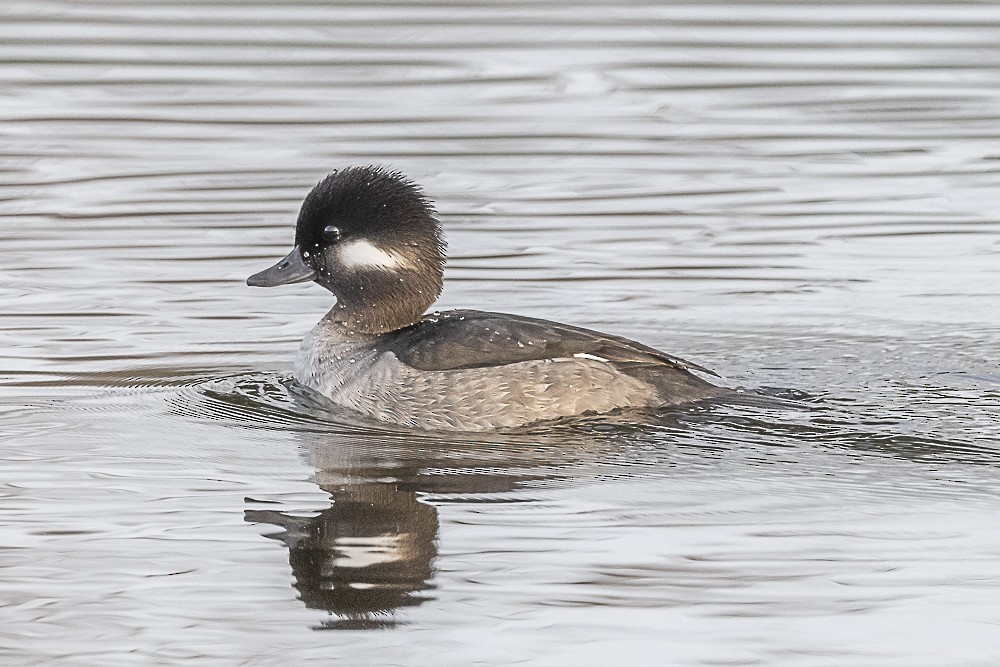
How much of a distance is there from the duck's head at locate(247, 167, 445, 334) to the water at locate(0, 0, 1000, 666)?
1.85 ft

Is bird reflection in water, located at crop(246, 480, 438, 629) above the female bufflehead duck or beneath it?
beneath

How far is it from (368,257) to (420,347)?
629 millimetres

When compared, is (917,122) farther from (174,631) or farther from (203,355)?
(174,631)

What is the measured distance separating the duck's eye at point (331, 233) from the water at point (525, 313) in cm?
81

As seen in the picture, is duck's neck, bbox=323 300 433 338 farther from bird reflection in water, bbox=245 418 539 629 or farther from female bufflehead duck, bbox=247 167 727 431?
bird reflection in water, bbox=245 418 539 629

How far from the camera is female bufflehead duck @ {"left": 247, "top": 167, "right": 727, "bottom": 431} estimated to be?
29.3 feet

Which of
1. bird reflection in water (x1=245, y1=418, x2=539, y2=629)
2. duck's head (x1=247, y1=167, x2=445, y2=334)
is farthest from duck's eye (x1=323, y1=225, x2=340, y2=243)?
bird reflection in water (x1=245, y1=418, x2=539, y2=629)

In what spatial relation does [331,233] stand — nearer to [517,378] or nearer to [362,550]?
[517,378]

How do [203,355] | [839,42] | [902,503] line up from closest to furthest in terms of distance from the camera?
[902,503] < [203,355] < [839,42]

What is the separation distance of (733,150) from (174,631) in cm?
921

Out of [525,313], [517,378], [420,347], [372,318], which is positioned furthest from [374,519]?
[525,313]

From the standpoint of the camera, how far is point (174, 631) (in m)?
6.28

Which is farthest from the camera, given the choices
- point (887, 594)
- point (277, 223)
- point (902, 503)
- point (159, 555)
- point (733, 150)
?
point (733, 150)

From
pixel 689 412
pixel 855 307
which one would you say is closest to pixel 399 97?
pixel 855 307
